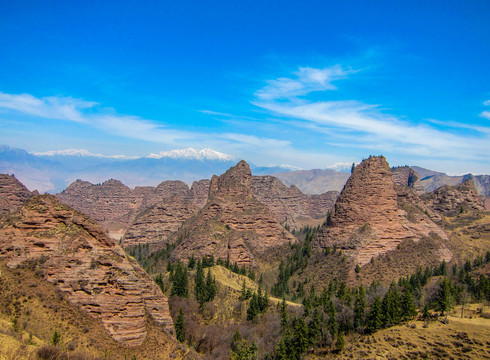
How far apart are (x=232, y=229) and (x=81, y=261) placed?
99.0 m

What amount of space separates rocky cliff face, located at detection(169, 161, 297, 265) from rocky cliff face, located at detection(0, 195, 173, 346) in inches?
3072

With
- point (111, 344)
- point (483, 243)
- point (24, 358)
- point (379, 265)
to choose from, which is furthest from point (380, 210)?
point (24, 358)

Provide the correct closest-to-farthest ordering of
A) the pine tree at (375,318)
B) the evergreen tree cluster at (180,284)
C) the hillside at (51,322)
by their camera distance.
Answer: the hillside at (51,322), the pine tree at (375,318), the evergreen tree cluster at (180,284)

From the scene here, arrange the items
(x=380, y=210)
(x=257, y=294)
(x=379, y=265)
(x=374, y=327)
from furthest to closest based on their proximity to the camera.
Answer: (x=380, y=210)
(x=379, y=265)
(x=257, y=294)
(x=374, y=327)

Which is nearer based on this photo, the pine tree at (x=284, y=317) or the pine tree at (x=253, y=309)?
the pine tree at (x=284, y=317)

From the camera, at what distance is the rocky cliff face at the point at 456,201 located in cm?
18000

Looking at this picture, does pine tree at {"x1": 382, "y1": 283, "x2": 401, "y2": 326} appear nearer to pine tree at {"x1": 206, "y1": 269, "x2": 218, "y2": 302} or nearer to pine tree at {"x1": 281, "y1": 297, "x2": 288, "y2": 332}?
pine tree at {"x1": 281, "y1": 297, "x2": 288, "y2": 332}

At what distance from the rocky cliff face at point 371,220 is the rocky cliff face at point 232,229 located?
972 inches

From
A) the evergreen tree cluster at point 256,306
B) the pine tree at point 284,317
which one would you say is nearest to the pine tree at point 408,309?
the pine tree at point 284,317

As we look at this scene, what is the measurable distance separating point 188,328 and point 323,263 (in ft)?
189

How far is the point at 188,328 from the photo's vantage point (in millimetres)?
81312

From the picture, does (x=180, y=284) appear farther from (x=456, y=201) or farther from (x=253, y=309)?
(x=456, y=201)

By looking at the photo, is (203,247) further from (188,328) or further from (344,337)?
(344,337)

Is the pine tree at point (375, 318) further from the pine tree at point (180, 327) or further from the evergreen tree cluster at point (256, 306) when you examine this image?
the pine tree at point (180, 327)
